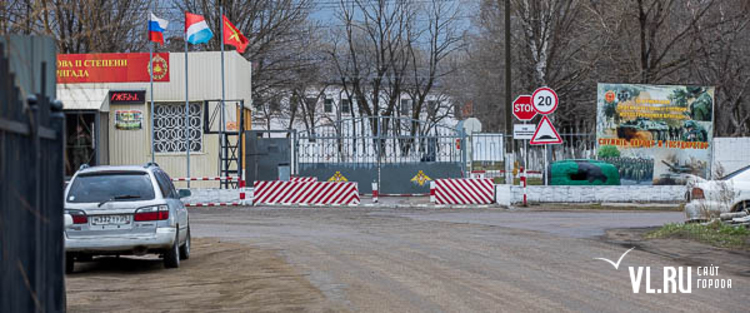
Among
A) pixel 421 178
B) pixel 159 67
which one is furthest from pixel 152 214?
pixel 159 67

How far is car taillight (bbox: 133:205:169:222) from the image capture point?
13.1 metres

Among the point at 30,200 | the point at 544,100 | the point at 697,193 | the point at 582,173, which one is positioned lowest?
the point at 697,193

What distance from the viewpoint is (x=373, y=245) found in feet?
53.5

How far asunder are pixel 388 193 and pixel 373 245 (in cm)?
1746

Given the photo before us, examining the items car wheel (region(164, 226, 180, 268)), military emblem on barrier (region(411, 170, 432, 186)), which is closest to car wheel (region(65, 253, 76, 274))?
car wheel (region(164, 226, 180, 268))

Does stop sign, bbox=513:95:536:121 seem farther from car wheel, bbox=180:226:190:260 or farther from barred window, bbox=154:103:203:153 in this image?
car wheel, bbox=180:226:190:260

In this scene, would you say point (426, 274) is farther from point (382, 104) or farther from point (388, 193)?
point (382, 104)

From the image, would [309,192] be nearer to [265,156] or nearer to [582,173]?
[265,156]

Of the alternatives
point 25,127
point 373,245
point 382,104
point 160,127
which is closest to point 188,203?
point 160,127

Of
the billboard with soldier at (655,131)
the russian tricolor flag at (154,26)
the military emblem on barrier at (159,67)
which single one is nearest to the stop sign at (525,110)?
the billboard with soldier at (655,131)

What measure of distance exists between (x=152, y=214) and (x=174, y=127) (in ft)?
75.7

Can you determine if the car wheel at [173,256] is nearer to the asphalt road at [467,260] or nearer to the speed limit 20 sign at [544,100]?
the asphalt road at [467,260]

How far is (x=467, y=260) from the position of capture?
44.8 ft

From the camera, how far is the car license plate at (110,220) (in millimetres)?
12906
